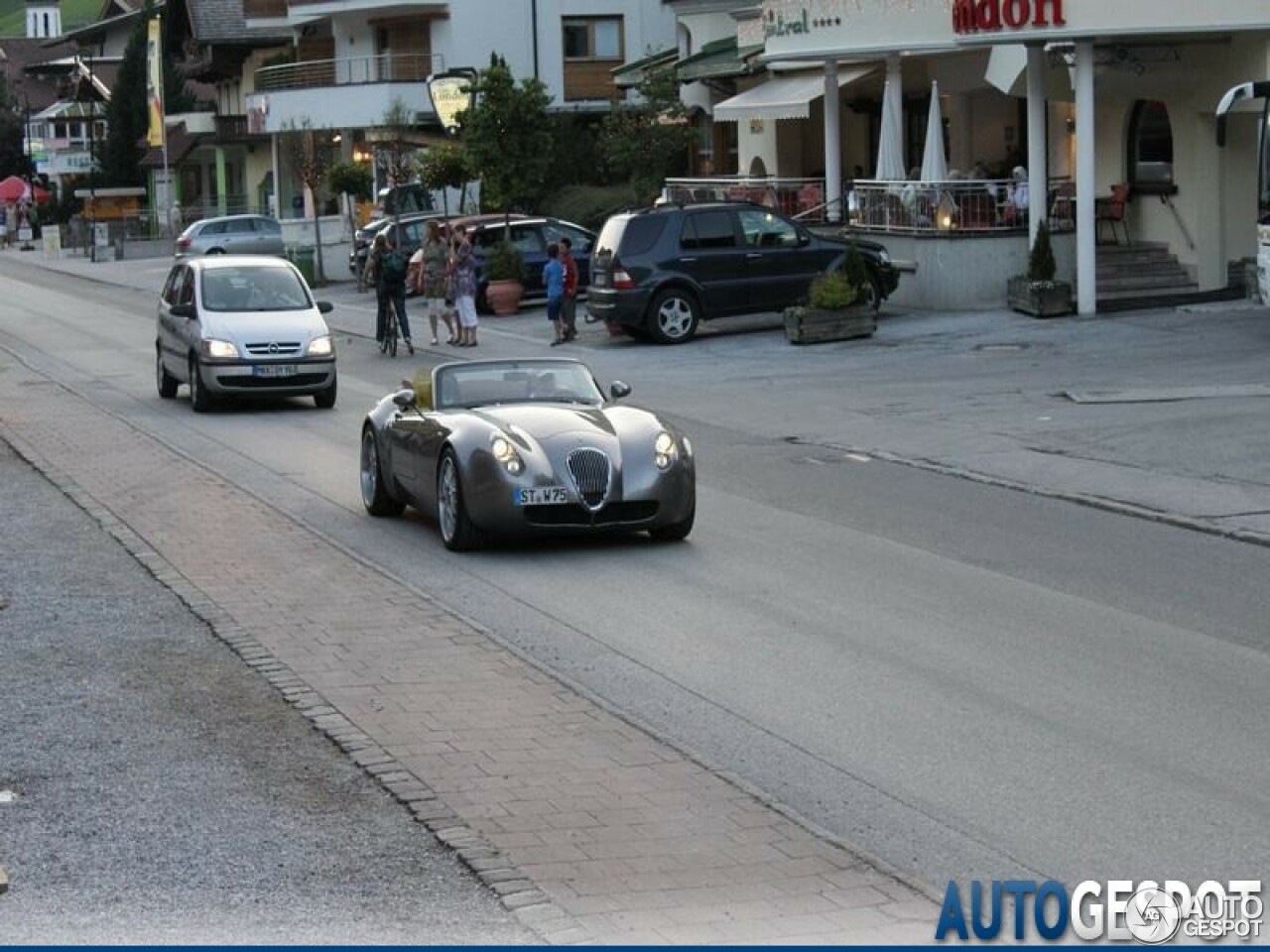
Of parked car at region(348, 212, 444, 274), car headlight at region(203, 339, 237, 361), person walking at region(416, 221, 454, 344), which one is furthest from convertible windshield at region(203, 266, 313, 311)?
parked car at region(348, 212, 444, 274)

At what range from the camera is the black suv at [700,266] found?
33375 mm

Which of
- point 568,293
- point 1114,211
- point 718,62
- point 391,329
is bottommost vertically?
point 391,329

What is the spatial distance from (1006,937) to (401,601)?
697 centimetres

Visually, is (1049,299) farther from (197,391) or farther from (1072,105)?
(197,391)

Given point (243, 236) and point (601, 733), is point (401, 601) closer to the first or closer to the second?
point (601, 733)

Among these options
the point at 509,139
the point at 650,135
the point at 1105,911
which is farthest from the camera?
the point at 650,135

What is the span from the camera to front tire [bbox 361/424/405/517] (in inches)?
678

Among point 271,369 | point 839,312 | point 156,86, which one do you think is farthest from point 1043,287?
point 156,86

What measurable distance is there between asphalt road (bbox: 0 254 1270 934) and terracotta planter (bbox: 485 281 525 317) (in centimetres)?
1455

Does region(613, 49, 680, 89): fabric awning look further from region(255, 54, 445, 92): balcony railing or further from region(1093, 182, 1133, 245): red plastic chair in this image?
region(1093, 182, 1133, 245): red plastic chair

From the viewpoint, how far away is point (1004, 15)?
31844 millimetres

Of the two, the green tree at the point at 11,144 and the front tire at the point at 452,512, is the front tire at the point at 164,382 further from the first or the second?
the green tree at the point at 11,144

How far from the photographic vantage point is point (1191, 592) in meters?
13.4

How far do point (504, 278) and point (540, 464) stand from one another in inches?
1029
